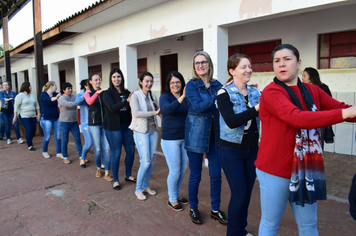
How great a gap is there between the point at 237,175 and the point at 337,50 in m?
4.62

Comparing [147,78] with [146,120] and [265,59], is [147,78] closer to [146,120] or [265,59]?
[146,120]

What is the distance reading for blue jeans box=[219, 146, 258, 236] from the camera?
8.04ft

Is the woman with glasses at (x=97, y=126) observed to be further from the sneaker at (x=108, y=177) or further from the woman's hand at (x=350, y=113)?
the woman's hand at (x=350, y=113)

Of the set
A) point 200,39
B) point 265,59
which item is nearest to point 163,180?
point 265,59

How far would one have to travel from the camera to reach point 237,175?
2.44 m

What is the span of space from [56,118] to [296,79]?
19.3ft

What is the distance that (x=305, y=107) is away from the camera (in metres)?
1.86

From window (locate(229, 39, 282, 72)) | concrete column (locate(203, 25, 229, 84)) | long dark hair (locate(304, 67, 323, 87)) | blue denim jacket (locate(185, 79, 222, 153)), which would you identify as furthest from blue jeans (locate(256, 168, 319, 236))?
window (locate(229, 39, 282, 72))

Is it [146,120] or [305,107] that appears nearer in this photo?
[305,107]

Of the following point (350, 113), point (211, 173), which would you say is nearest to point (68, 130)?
point (211, 173)

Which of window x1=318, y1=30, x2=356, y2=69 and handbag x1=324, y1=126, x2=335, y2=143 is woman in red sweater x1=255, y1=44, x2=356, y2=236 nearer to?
handbag x1=324, y1=126, x2=335, y2=143

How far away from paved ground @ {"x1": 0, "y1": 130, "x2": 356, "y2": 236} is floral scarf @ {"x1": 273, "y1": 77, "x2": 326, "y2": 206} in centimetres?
132

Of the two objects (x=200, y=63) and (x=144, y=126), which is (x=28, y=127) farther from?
(x=200, y=63)

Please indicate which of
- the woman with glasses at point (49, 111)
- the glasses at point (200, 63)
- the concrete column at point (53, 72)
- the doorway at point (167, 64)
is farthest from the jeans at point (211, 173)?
the concrete column at point (53, 72)
